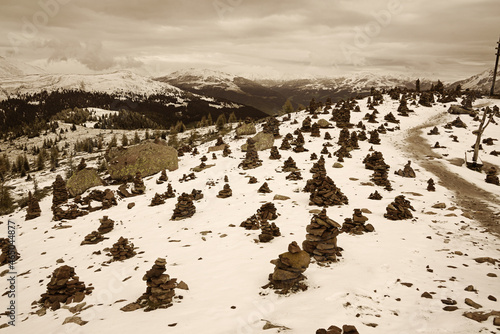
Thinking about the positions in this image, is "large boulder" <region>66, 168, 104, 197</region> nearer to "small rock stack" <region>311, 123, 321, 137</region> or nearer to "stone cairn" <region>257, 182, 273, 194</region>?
"stone cairn" <region>257, 182, 273, 194</region>

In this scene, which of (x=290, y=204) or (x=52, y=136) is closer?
(x=290, y=204)

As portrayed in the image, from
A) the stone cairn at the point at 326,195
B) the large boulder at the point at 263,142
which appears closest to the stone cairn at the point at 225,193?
the stone cairn at the point at 326,195

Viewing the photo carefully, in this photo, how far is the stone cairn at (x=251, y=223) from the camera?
45.8 feet

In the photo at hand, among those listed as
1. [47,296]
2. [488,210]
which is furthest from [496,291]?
[47,296]

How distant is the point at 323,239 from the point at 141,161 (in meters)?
24.8

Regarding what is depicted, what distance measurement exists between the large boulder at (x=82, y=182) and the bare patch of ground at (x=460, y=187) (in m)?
32.3

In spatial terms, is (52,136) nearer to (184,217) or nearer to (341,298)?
(184,217)

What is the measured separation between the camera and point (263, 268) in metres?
9.82

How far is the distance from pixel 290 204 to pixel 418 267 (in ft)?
28.5

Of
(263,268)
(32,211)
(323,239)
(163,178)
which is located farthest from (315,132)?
(32,211)

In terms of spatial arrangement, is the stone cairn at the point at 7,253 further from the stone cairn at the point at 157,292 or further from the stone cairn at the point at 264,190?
the stone cairn at the point at 264,190

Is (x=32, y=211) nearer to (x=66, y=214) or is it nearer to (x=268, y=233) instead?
(x=66, y=214)

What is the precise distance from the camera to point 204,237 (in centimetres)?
1361

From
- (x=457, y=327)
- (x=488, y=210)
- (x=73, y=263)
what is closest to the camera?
(x=457, y=327)
